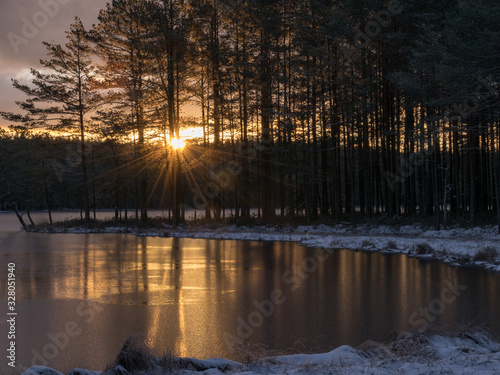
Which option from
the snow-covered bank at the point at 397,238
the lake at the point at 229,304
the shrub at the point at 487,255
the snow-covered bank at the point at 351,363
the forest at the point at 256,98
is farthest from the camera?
the forest at the point at 256,98

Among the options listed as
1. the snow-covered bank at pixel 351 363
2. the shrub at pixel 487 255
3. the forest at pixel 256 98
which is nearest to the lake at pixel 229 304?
the snow-covered bank at pixel 351 363

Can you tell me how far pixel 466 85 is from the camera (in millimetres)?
21297

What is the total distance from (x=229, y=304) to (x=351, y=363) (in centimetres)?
444

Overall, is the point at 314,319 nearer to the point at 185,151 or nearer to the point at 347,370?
the point at 347,370

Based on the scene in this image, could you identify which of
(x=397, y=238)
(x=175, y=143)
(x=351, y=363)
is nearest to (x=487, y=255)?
(x=397, y=238)

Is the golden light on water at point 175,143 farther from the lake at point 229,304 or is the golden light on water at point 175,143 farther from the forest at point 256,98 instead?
the lake at point 229,304

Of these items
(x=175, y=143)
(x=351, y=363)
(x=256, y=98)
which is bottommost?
(x=351, y=363)

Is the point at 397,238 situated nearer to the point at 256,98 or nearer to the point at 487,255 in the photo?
the point at 487,255

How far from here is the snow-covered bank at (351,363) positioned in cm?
509

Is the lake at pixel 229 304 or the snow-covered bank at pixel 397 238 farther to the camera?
the snow-covered bank at pixel 397 238

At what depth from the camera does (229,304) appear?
966 cm

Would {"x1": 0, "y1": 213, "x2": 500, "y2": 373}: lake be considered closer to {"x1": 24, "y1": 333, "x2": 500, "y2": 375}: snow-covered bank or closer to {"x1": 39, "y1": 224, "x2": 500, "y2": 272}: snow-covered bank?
{"x1": 24, "y1": 333, "x2": 500, "y2": 375}: snow-covered bank

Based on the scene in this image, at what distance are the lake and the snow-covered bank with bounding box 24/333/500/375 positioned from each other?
651 millimetres

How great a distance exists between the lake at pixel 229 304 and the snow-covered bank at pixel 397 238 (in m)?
1.48
